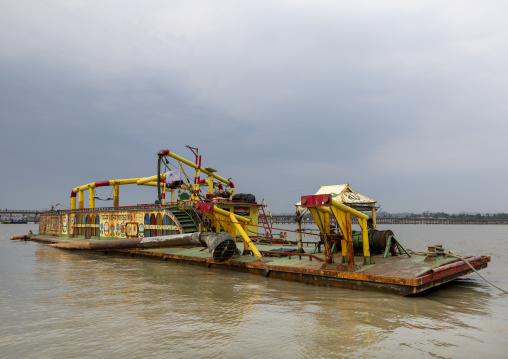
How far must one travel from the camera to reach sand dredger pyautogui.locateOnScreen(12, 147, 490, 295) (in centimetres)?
1023

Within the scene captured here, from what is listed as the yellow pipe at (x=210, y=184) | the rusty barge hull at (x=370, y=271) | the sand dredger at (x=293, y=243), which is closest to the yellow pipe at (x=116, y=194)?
the sand dredger at (x=293, y=243)

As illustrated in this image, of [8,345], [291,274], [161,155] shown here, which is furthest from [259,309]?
[161,155]

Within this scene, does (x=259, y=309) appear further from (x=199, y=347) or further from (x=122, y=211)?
(x=122, y=211)

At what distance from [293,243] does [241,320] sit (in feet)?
42.5

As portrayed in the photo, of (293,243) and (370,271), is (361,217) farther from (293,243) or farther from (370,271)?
(293,243)

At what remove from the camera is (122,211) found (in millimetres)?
24688

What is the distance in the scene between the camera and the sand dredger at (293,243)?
10227 mm

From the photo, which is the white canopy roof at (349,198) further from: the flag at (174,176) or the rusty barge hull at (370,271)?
the flag at (174,176)

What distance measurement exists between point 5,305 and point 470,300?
509 inches

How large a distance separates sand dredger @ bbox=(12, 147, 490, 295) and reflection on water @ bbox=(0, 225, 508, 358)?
1.90 feet

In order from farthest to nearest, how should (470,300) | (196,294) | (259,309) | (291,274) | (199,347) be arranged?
(291,274), (196,294), (470,300), (259,309), (199,347)

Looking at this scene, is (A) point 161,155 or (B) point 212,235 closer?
(B) point 212,235

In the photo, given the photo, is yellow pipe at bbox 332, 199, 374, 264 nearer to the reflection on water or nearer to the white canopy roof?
the reflection on water

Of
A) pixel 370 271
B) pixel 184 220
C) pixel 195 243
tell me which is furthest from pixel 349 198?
pixel 184 220
